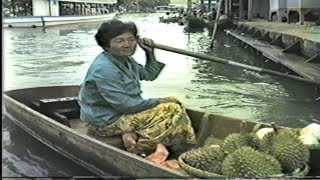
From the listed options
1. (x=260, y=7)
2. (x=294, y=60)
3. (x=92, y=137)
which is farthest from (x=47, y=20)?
(x=92, y=137)

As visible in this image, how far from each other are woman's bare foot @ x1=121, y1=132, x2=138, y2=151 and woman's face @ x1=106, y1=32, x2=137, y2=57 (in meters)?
0.70

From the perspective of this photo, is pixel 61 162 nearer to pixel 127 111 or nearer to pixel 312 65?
pixel 127 111

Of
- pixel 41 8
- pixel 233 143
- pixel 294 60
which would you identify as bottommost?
pixel 294 60

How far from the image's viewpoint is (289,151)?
9.77 feet

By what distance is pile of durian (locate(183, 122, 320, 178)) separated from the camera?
276 centimetres

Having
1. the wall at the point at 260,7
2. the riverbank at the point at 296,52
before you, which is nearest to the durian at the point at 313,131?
the riverbank at the point at 296,52

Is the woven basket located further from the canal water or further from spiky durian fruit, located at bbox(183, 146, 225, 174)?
the canal water

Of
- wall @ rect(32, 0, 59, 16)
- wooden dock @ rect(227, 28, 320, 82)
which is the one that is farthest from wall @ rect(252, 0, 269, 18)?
wooden dock @ rect(227, 28, 320, 82)

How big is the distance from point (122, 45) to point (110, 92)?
1.30ft

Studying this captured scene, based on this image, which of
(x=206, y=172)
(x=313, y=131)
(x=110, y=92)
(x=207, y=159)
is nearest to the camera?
(x=206, y=172)

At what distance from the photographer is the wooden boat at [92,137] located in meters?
3.26

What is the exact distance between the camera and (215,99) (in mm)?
9086

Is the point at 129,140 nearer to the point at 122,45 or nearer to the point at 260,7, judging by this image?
the point at 122,45

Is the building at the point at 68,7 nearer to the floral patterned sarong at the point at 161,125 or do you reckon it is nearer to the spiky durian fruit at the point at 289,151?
the floral patterned sarong at the point at 161,125
